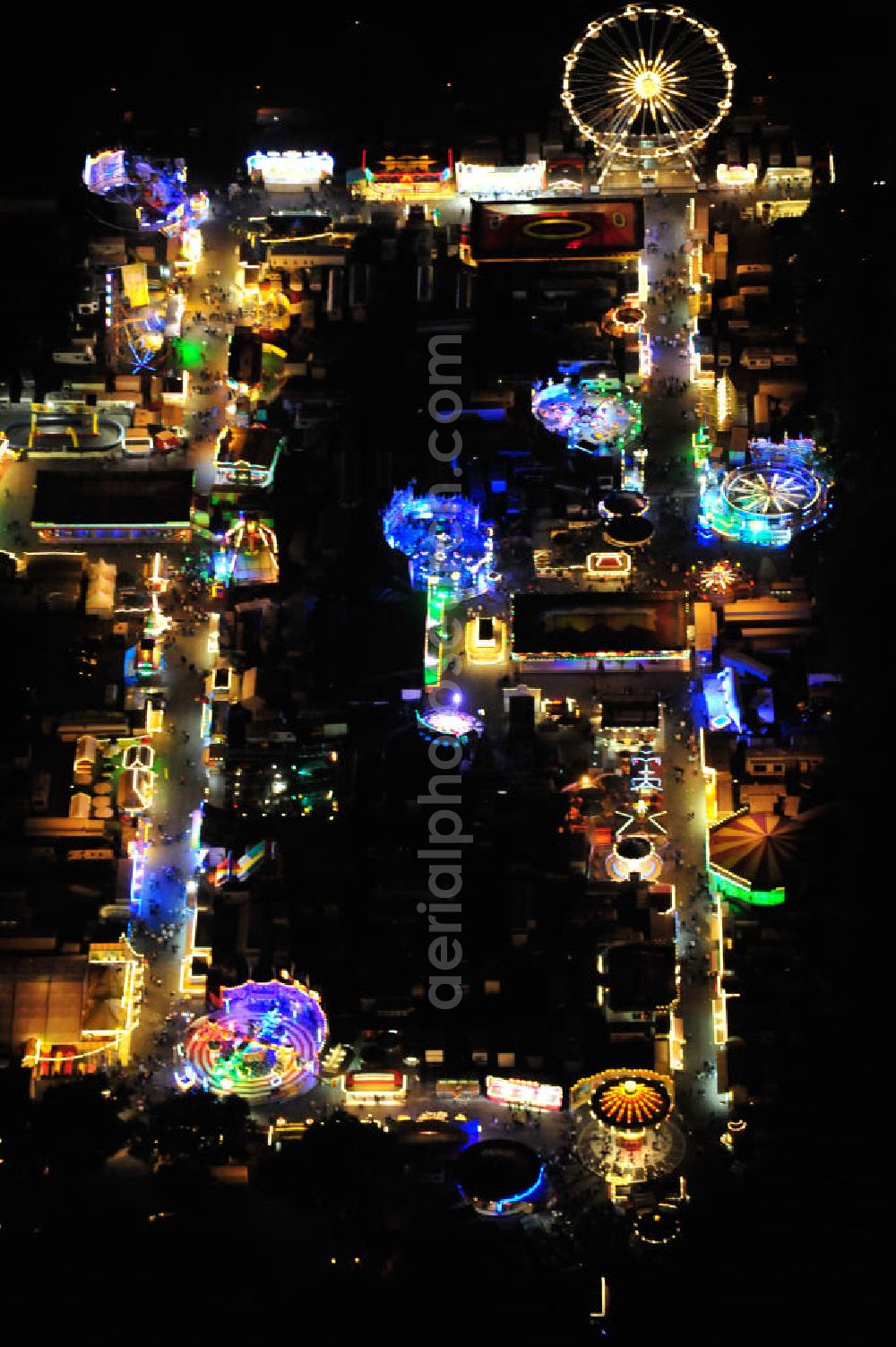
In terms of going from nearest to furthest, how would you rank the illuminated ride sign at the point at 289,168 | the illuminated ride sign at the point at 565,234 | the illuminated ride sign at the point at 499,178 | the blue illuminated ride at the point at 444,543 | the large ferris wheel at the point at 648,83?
the blue illuminated ride at the point at 444,543
the illuminated ride sign at the point at 565,234
the large ferris wheel at the point at 648,83
the illuminated ride sign at the point at 499,178
the illuminated ride sign at the point at 289,168

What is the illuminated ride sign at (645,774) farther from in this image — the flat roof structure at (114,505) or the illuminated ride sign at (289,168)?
the illuminated ride sign at (289,168)

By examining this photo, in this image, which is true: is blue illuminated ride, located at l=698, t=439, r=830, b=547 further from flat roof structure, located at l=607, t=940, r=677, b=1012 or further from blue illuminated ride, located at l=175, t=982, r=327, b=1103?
blue illuminated ride, located at l=175, t=982, r=327, b=1103

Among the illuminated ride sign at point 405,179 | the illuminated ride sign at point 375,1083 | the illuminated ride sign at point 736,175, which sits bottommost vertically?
the illuminated ride sign at point 375,1083

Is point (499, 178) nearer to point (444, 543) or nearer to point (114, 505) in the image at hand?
point (444, 543)

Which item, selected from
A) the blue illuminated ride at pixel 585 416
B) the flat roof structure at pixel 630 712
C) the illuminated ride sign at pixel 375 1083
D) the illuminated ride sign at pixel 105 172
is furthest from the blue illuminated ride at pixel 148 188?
the illuminated ride sign at pixel 375 1083

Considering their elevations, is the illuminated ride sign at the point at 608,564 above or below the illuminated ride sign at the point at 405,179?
below

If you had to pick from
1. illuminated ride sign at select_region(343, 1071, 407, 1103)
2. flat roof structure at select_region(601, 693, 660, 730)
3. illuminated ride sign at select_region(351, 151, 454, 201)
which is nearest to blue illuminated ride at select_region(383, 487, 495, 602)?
flat roof structure at select_region(601, 693, 660, 730)

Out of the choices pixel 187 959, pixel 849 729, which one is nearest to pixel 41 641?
pixel 187 959
